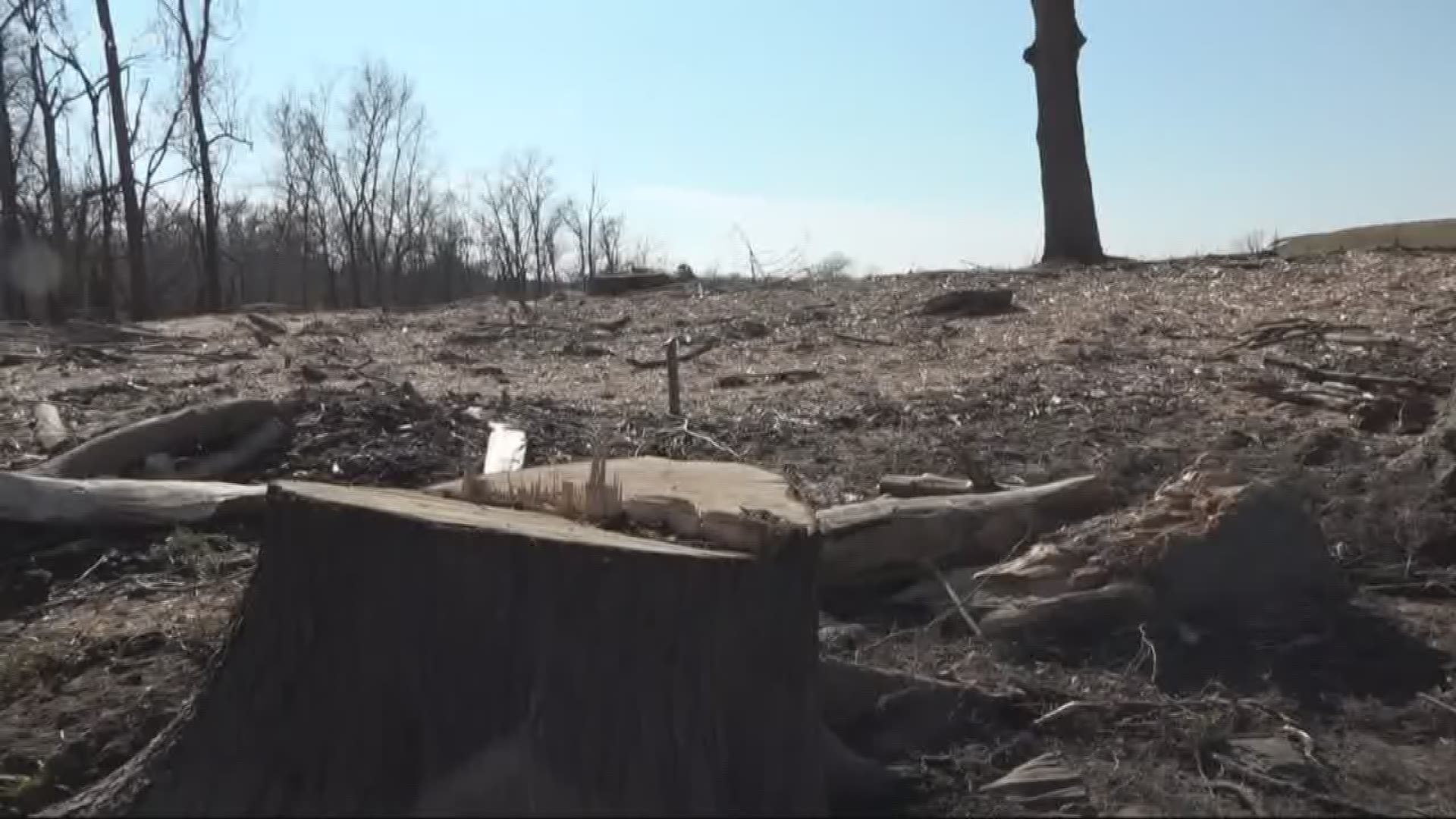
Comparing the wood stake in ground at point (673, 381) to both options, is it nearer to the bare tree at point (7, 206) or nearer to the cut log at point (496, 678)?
the cut log at point (496, 678)

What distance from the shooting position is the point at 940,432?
729 cm

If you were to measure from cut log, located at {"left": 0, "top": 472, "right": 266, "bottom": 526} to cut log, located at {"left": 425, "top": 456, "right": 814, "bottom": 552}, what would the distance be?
225 cm

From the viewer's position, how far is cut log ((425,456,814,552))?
10.5ft

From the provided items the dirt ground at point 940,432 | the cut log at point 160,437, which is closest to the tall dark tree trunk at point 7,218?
the dirt ground at point 940,432

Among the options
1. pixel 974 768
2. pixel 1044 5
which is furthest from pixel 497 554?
pixel 1044 5

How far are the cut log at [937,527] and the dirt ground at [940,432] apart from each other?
0.34 m

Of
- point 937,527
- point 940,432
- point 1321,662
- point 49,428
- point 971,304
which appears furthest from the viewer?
point 971,304

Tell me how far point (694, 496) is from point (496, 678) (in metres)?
0.74

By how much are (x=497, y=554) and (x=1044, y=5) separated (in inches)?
514

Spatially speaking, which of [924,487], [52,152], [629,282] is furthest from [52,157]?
[924,487]

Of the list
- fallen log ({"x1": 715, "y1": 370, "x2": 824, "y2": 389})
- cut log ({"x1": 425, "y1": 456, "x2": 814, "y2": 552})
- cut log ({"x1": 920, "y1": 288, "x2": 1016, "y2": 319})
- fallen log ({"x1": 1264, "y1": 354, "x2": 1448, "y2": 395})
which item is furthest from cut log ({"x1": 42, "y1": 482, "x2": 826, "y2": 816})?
cut log ({"x1": 920, "y1": 288, "x2": 1016, "y2": 319})

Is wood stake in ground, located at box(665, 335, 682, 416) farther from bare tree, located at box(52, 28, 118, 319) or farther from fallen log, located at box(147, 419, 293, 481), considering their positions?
bare tree, located at box(52, 28, 118, 319)

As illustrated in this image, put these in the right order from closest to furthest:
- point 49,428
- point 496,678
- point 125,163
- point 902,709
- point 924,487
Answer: point 496,678, point 902,709, point 924,487, point 49,428, point 125,163

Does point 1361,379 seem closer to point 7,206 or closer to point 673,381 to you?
point 673,381
